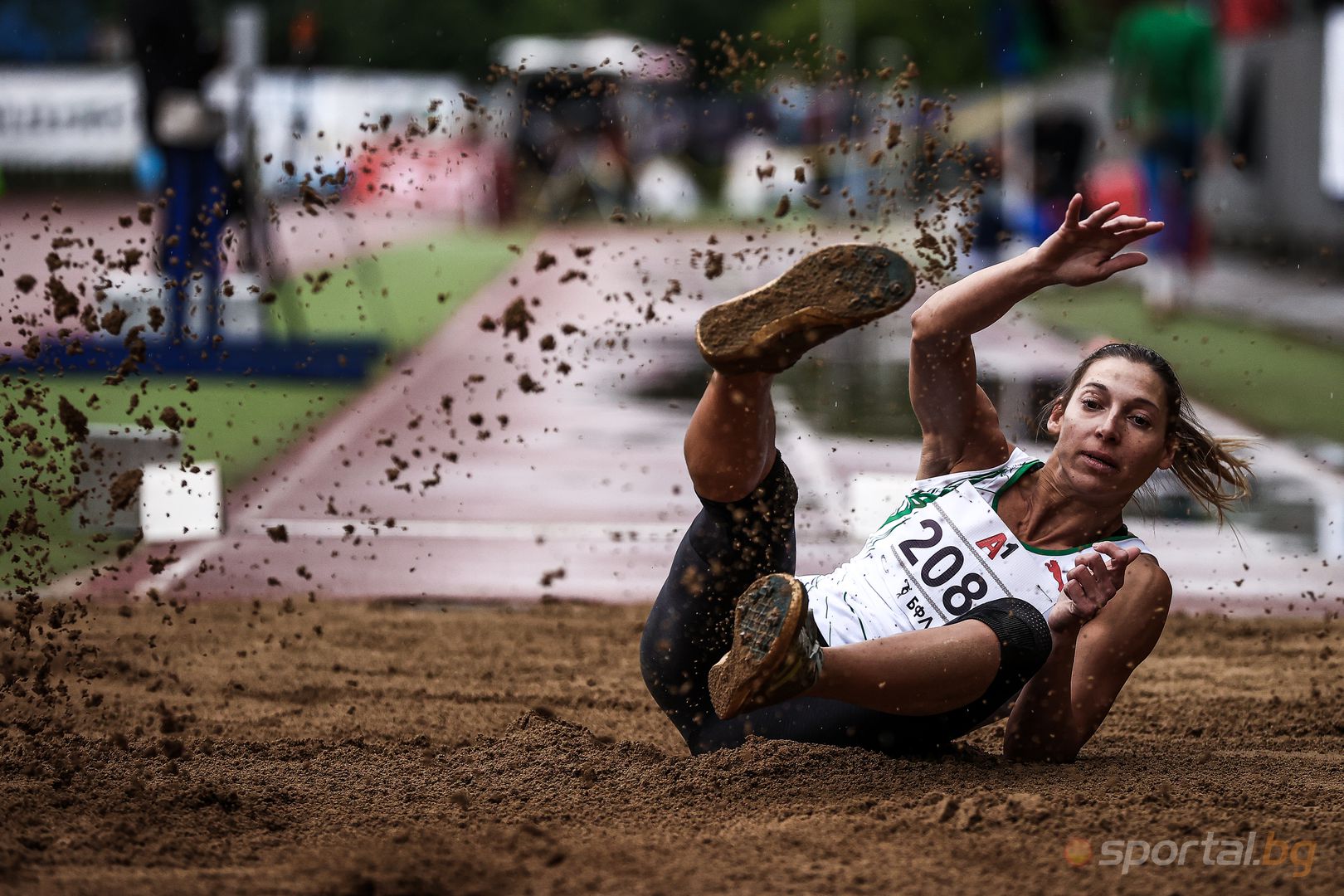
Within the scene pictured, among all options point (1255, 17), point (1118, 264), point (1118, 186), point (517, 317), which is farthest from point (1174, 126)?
point (1118, 264)

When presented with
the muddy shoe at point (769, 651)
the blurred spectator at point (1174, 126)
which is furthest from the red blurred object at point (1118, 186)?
the muddy shoe at point (769, 651)

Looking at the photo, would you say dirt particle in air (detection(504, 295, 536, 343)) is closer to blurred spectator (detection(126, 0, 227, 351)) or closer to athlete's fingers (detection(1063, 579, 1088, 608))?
athlete's fingers (detection(1063, 579, 1088, 608))

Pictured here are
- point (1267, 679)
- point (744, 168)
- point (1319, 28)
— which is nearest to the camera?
point (1267, 679)

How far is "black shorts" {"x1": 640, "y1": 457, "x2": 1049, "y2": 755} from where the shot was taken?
145 inches

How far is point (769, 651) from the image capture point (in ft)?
10.3

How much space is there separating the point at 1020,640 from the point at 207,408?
743 cm

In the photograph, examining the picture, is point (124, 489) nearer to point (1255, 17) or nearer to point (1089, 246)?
point (1089, 246)

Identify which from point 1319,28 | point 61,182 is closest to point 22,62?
point 61,182

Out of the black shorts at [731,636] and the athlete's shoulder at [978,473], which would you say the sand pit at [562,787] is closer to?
the black shorts at [731,636]

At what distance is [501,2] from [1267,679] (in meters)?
60.9

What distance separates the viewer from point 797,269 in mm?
3479

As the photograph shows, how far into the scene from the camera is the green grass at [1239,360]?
9.99 meters

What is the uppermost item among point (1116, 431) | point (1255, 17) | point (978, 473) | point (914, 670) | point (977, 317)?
point (1255, 17)

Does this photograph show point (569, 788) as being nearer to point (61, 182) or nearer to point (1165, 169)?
point (1165, 169)
